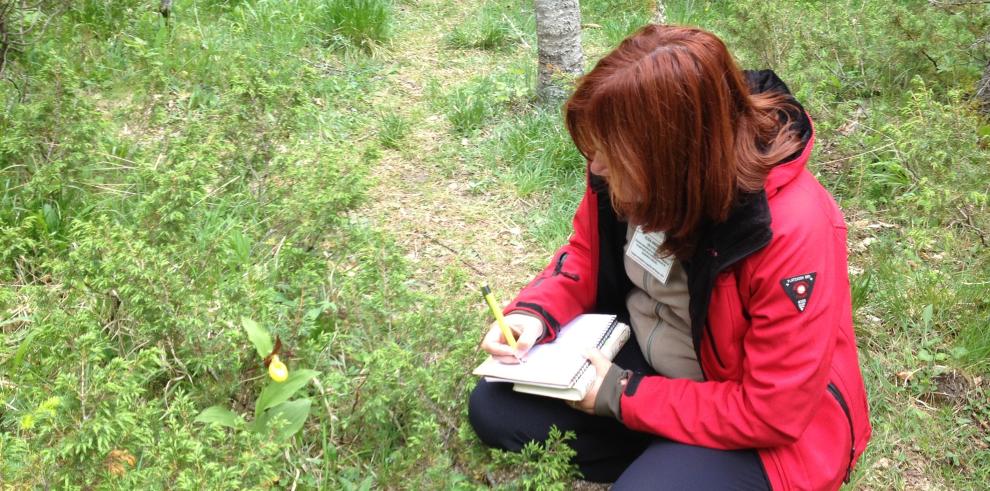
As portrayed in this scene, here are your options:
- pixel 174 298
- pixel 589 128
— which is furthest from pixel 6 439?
pixel 589 128

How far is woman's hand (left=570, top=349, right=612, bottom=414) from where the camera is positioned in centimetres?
212

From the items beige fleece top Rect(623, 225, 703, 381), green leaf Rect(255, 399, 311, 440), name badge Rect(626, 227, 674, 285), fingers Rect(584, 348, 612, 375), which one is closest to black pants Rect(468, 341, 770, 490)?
beige fleece top Rect(623, 225, 703, 381)

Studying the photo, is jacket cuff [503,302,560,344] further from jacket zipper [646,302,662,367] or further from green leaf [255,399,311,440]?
green leaf [255,399,311,440]

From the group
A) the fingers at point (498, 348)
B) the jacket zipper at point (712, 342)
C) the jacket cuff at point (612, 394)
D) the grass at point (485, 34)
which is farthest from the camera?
the grass at point (485, 34)

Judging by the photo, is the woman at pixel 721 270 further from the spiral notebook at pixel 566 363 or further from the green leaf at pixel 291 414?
the green leaf at pixel 291 414

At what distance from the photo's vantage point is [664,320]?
2.24 meters

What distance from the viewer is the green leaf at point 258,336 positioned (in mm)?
2352

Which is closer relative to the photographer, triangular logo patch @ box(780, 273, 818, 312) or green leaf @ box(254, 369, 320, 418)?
triangular logo patch @ box(780, 273, 818, 312)

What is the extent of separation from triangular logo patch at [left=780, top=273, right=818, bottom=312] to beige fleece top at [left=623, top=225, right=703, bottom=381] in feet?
1.14

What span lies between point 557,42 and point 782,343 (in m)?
3.22

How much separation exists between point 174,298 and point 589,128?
1439mm

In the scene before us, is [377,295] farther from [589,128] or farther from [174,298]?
[589,128]

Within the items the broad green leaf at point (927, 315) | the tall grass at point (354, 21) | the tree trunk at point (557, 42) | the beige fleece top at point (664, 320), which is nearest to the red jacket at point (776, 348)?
the beige fleece top at point (664, 320)

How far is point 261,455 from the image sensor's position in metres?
1.93
